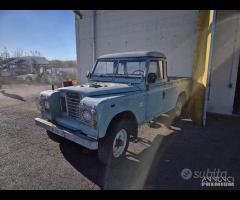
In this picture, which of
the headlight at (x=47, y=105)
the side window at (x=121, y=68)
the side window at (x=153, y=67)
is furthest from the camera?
the side window at (x=121, y=68)

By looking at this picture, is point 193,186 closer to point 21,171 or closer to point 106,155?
point 106,155

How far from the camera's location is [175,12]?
23.7 feet

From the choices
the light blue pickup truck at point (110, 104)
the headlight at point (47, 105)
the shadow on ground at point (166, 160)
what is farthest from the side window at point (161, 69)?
the headlight at point (47, 105)

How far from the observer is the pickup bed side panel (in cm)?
275

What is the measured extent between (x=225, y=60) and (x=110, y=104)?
5725mm

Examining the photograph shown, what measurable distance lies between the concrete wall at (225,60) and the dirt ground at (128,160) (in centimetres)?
168

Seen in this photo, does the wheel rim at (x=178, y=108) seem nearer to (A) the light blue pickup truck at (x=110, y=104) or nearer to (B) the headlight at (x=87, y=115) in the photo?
(A) the light blue pickup truck at (x=110, y=104)

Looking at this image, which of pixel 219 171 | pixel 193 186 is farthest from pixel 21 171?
pixel 219 171

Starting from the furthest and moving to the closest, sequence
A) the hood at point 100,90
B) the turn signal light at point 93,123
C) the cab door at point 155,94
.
Answer: the cab door at point 155,94 → the hood at point 100,90 → the turn signal light at point 93,123

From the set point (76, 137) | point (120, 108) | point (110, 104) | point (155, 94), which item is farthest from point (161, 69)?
point (76, 137)

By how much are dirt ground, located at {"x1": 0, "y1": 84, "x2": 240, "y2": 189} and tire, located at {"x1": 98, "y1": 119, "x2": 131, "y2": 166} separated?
0.22 m

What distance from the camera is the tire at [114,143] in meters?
2.94

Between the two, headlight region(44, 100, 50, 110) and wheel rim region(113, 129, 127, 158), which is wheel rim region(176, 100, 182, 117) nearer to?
wheel rim region(113, 129, 127, 158)
